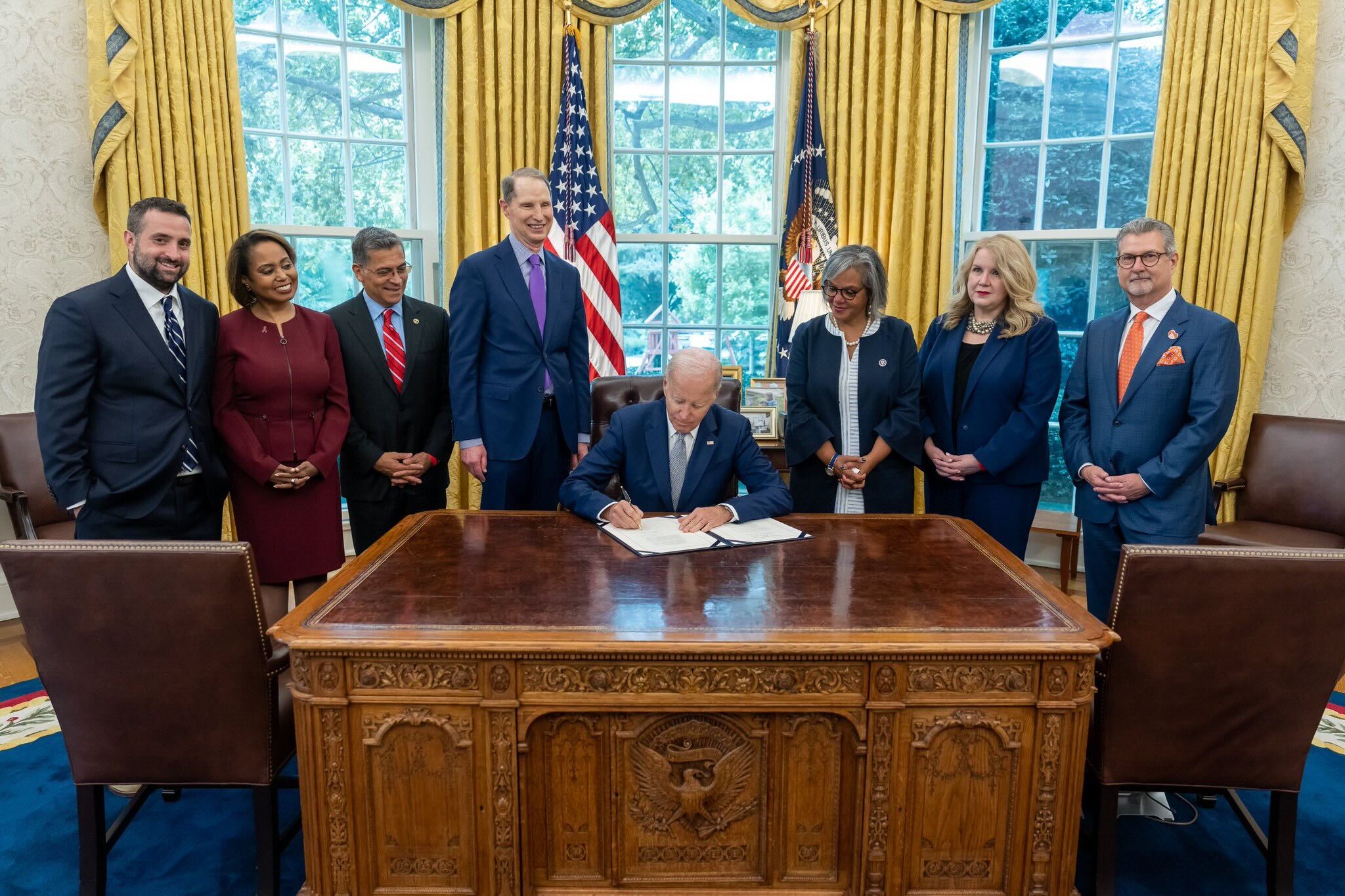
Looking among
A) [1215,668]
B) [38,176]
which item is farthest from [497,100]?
[1215,668]

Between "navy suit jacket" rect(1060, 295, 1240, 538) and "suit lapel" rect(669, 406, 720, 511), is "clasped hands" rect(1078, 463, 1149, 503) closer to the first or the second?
"navy suit jacket" rect(1060, 295, 1240, 538)

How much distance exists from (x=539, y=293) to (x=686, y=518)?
105 centimetres

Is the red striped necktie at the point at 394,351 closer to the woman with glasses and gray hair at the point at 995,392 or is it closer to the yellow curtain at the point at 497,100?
the yellow curtain at the point at 497,100

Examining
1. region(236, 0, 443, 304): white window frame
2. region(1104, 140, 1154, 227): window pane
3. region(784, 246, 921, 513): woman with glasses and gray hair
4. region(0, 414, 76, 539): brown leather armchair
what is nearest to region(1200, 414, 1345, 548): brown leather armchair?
region(1104, 140, 1154, 227): window pane

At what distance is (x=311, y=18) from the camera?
4.41 metres

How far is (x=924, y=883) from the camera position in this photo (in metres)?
1.75

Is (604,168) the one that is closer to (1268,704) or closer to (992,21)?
(992,21)

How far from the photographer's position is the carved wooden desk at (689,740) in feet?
5.35

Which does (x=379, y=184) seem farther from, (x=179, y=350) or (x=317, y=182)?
(x=179, y=350)

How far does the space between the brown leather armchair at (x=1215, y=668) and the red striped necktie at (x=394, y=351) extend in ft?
7.18

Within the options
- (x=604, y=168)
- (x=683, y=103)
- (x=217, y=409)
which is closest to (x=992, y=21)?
(x=683, y=103)

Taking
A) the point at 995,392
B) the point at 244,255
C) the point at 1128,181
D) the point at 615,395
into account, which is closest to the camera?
the point at 244,255

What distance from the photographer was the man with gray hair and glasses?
286cm

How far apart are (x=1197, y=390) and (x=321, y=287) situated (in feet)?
13.1
